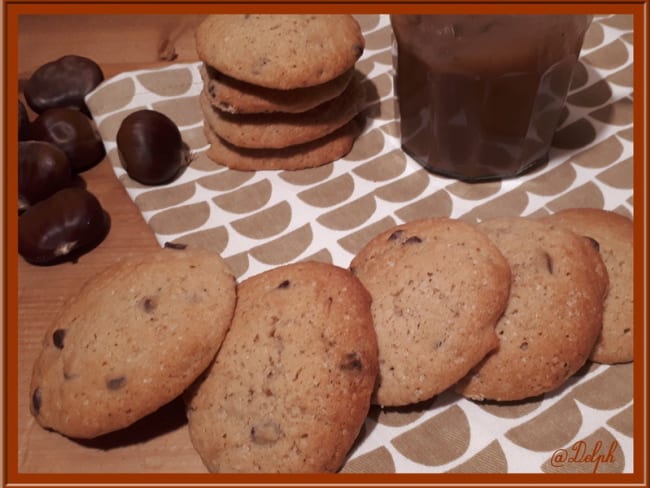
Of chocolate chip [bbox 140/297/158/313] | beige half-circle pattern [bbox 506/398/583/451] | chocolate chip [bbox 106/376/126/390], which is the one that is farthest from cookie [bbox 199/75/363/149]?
beige half-circle pattern [bbox 506/398/583/451]

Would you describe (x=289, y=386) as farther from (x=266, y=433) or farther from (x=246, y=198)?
(x=246, y=198)

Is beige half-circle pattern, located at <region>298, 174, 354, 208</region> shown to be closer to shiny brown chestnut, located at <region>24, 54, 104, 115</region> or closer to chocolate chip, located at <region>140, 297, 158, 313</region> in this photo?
chocolate chip, located at <region>140, 297, 158, 313</region>

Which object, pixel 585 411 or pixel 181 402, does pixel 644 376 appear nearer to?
pixel 585 411

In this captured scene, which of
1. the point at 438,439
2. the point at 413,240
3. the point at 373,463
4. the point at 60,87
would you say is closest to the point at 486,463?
the point at 438,439

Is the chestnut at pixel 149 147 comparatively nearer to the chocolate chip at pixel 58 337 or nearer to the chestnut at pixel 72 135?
the chestnut at pixel 72 135

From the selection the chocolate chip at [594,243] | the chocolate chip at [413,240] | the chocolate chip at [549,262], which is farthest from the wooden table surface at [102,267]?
the chocolate chip at [594,243]
